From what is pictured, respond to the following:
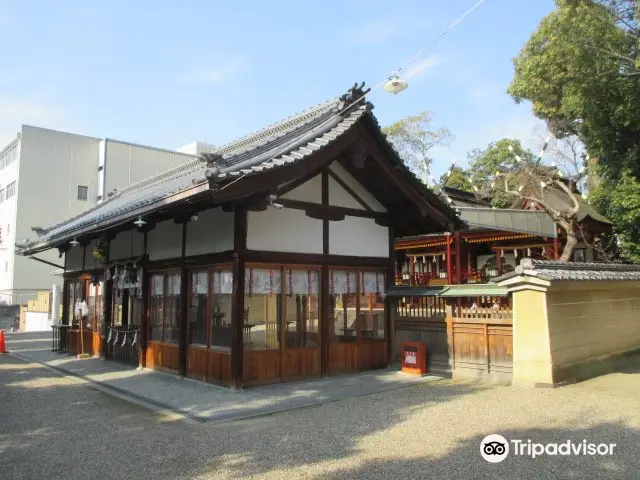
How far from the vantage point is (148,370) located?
12.0 metres

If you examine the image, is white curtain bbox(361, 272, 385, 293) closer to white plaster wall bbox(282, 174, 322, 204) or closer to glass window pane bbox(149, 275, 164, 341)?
white plaster wall bbox(282, 174, 322, 204)

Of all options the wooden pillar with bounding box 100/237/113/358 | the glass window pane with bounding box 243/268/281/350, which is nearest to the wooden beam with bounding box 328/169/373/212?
the glass window pane with bounding box 243/268/281/350

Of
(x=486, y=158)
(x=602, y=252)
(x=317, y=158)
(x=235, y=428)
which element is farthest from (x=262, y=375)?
(x=486, y=158)

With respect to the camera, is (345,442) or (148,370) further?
(148,370)

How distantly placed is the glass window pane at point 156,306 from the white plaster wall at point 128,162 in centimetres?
2676

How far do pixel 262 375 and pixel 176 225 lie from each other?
417 cm

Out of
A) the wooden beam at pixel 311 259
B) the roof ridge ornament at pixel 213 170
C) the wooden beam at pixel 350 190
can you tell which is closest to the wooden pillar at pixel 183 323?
the wooden beam at pixel 311 259

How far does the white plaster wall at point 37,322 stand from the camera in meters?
27.1

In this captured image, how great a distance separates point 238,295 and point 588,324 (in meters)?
7.69

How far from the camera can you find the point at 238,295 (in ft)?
30.9

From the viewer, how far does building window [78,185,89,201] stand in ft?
122

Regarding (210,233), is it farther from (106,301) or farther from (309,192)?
(106,301)

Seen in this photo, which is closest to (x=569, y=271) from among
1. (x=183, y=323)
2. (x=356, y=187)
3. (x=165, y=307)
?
(x=356, y=187)

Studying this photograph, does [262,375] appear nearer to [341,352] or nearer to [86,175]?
[341,352]
